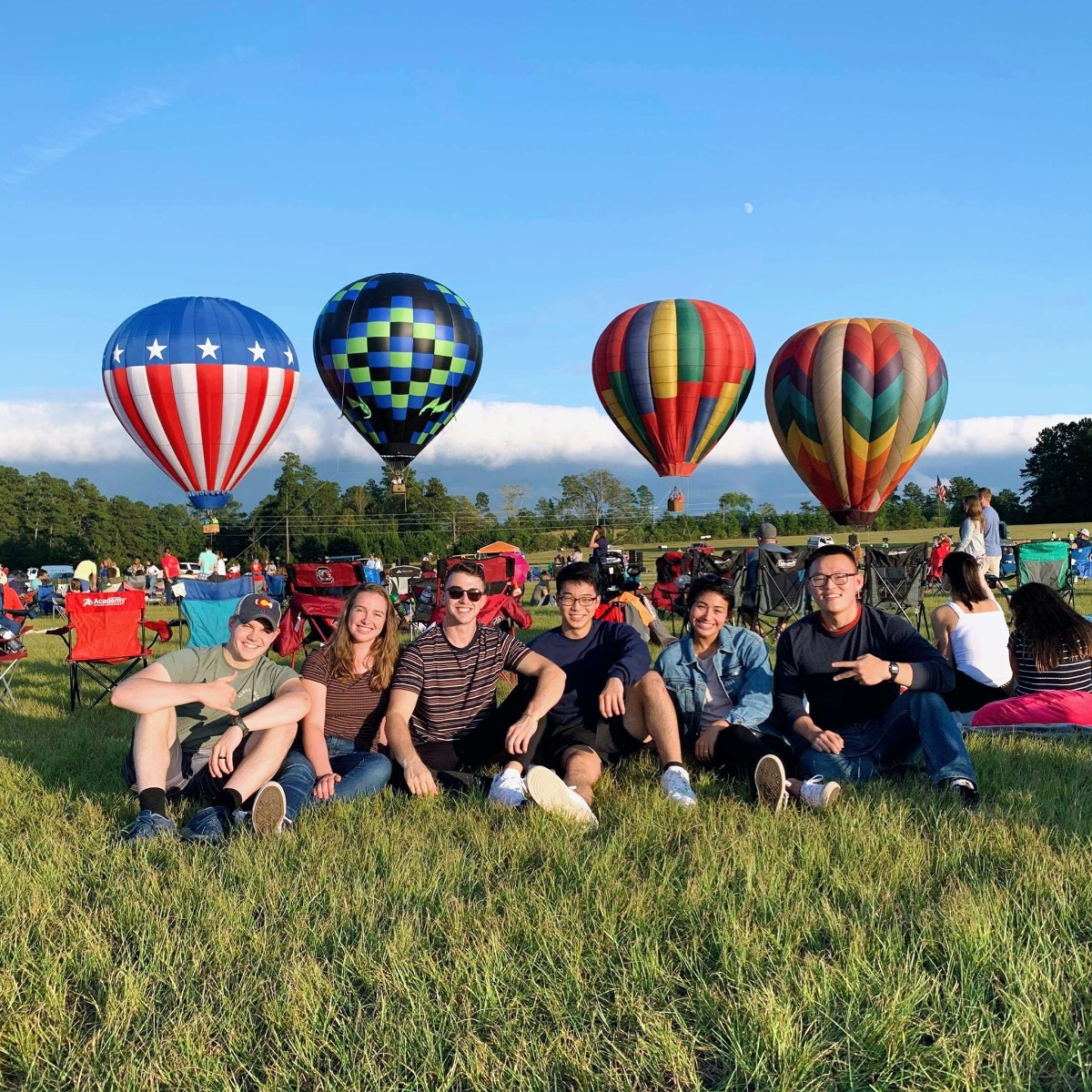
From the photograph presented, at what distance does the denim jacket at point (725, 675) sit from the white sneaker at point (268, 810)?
5.68 feet

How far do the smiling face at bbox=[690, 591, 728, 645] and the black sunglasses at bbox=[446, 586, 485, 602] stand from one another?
92cm

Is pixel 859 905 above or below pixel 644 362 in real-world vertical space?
below

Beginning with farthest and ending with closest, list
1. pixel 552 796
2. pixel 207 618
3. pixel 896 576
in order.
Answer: pixel 896 576 → pixel 207 618 → pixel 552 796

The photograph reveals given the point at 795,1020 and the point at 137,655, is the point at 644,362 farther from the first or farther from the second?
the point at 795,1020

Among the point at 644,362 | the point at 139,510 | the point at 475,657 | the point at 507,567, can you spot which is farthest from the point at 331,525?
the point at 475,657

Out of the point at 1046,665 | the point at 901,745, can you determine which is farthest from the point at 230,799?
the point at 1046,665

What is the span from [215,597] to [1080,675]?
7005 mm

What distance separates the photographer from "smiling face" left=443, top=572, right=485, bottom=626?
422 cm

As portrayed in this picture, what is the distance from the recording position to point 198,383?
1977 centimetres

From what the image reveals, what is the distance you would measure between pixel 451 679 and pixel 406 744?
0.36 meters

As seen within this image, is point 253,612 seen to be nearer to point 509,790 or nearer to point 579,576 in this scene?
point 509,790

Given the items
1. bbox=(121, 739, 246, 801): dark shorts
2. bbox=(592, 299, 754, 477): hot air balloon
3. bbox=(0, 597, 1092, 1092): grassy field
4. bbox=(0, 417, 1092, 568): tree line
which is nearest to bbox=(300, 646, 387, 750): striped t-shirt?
bbox=(121, 739, 246, 801): dark shorts

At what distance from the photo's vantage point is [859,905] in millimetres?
2715

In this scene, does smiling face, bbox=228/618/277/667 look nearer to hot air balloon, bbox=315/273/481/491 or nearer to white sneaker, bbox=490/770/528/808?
white sneaker, bbox=490/770/528/808
